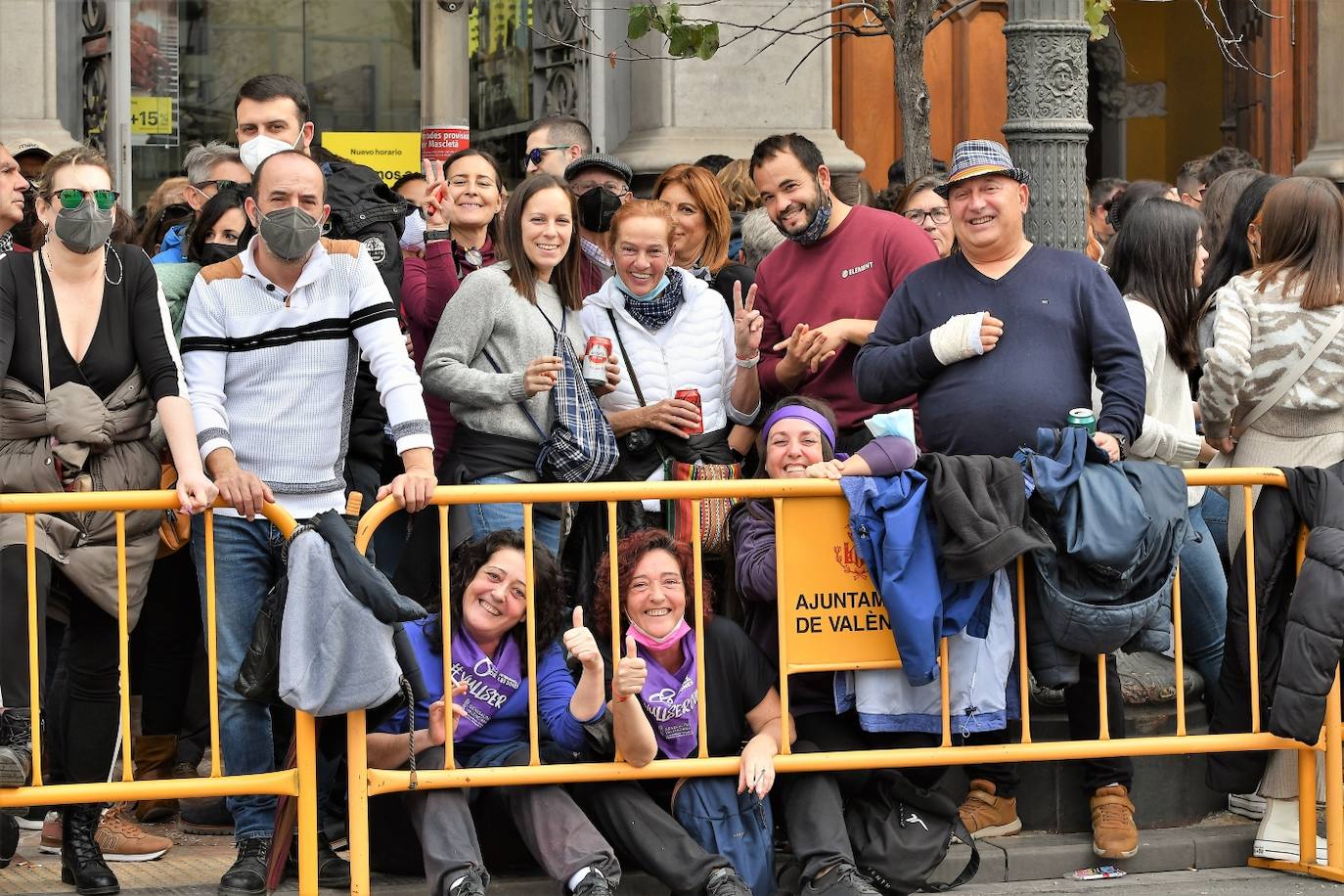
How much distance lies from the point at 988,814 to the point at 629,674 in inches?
57.9

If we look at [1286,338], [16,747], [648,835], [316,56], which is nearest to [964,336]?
[1286,338]

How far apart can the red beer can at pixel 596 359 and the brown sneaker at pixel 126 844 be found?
208 cm

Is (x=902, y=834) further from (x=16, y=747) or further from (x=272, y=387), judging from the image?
(x=16, y=747)

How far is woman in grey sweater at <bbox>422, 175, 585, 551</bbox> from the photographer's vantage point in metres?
6.57

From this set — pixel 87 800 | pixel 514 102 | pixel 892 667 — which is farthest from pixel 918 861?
pixel 514 102

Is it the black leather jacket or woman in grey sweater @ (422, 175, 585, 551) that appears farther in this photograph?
woman in grey sweater @ (422, 175, 585, 551)

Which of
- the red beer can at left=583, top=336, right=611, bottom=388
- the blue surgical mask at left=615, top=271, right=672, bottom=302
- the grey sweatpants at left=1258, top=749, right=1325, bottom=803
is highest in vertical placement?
the blue surgical mask at left=615, top=271, right=672, bottom=302

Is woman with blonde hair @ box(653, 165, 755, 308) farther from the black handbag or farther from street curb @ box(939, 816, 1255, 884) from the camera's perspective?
the black handbag

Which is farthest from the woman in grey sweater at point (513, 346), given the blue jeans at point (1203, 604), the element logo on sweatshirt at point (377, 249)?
the blue jeans at point (1203, 604)

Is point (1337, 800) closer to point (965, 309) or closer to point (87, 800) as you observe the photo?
point (965, 309)

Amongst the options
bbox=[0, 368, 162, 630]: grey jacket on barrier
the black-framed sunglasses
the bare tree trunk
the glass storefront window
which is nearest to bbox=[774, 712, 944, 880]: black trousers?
bbox=[0, 368, 162, 630]: grey jacket on barrier

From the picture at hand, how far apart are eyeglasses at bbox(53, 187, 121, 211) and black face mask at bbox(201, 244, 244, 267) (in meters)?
0.76

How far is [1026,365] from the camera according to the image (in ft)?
20.5

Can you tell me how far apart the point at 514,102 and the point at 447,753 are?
24.9 feet
